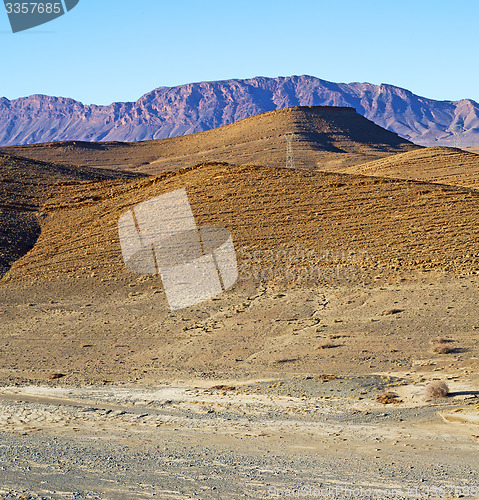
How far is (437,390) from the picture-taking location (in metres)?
15.5

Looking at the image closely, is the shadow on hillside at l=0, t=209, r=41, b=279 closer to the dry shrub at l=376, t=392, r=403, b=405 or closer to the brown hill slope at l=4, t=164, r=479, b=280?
the brown hill slope at l=4, t=164, r=479, b=280

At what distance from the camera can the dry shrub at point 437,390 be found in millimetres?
15484

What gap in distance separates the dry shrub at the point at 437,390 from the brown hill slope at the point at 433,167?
3252 centimetres

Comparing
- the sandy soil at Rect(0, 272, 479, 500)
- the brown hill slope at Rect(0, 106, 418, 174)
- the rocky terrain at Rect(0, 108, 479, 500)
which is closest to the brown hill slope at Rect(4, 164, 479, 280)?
the rocky terrain at Rect(0, 108, 479, 500)

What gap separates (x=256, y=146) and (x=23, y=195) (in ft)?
182

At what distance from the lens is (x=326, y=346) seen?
2103cm

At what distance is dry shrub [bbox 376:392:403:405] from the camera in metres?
15.6

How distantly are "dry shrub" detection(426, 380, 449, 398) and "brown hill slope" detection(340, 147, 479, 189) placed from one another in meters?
32.5

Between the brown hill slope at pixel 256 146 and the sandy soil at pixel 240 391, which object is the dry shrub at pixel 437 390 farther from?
the brown hill slope at pixel 256 146

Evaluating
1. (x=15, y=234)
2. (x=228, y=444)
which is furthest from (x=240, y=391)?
(x=15, y=234)

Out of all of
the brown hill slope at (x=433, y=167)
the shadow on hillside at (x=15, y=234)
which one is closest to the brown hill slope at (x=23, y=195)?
the shadow on hillside at (x=15, y=234)

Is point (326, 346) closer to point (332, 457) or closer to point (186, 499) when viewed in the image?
point (332, 457)

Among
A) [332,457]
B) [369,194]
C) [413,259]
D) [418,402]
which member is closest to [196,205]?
[369,194]

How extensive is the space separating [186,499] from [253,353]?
1201cm
